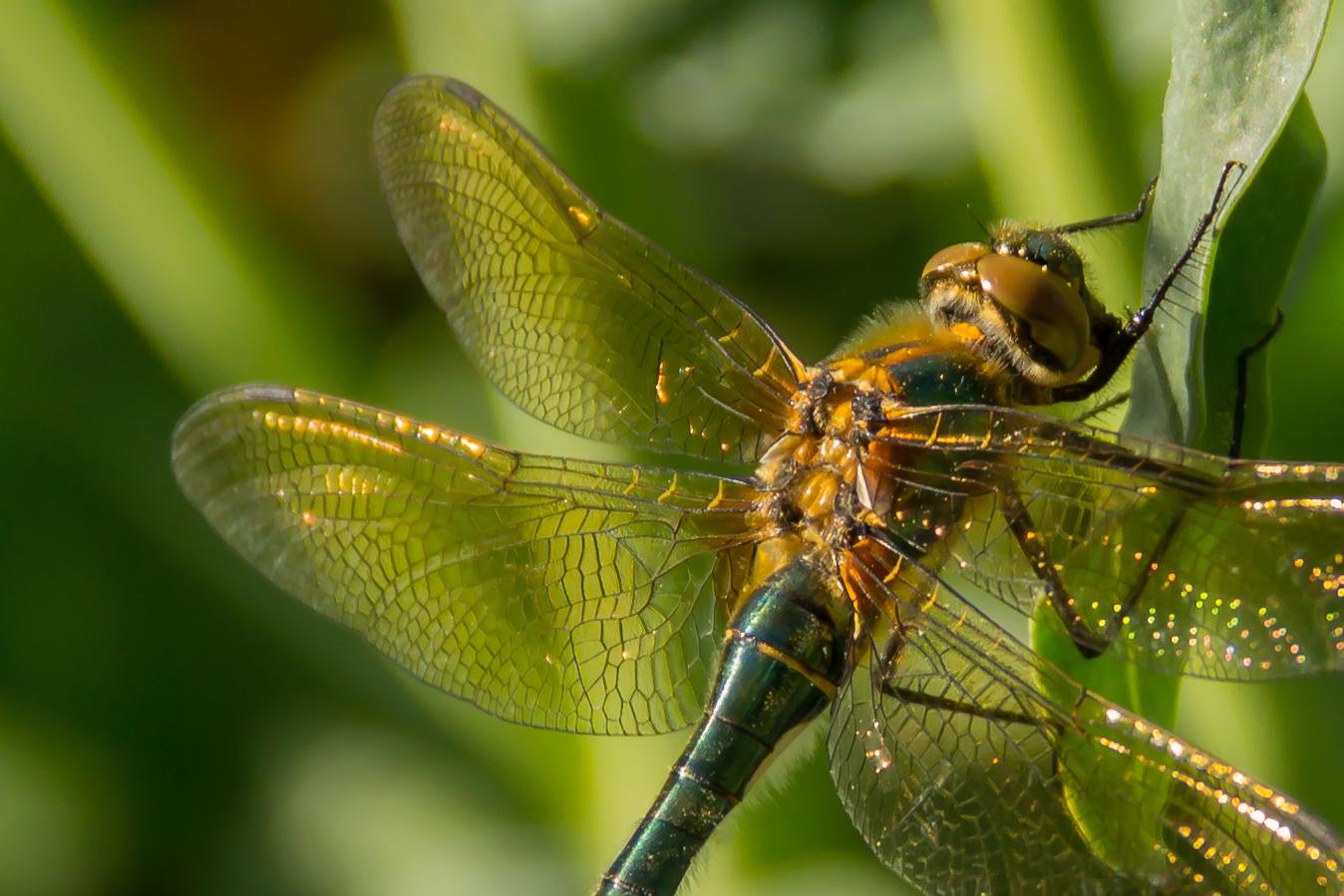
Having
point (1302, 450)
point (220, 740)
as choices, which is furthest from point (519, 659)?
point (220, 740)

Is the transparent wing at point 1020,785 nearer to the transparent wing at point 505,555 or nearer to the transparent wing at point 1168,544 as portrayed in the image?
the transparent wing at point 1168,544

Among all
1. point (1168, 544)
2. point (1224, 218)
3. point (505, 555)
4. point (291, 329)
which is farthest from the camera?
point (291, 329)

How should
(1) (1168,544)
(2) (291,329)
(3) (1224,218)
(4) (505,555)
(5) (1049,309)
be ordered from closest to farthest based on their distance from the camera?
(3) (1224,218) → (1) (1168,544) → (5) (1049,309) → (4) (505,555) → (2) (291,329)

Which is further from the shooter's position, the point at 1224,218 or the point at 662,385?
the point at 662,385

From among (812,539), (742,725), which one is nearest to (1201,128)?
(812,539)

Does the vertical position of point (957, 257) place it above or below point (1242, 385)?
above

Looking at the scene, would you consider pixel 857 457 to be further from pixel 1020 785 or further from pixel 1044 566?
pixel 1020 785

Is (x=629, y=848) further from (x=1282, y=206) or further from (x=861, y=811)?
(x=1282, y=206)
